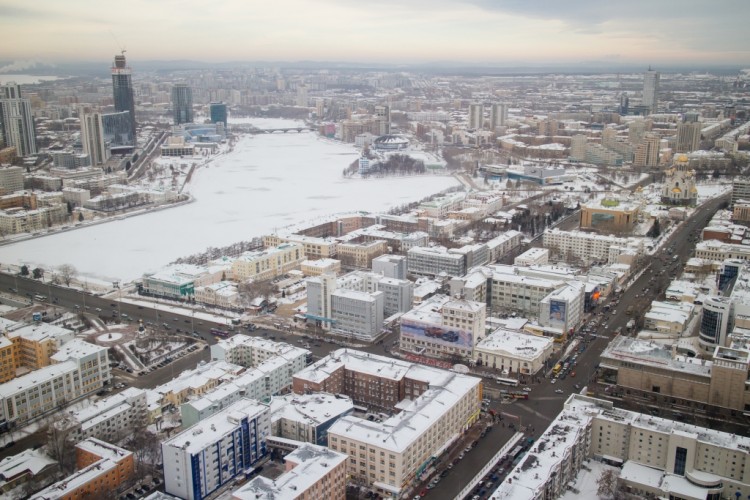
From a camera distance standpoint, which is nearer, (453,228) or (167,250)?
(167,250)

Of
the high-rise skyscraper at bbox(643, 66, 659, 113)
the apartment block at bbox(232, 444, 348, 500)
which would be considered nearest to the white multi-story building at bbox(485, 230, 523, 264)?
the apartment block at bbox(232, 444, 348, 500)

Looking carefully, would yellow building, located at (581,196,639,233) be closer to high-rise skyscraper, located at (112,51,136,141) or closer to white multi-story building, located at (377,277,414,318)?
white multi-story building, located at (377,277,414,318)

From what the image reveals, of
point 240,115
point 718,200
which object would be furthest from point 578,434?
point 240,115


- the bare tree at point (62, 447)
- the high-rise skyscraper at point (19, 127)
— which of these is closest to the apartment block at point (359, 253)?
the bare tree at point (62, 447)

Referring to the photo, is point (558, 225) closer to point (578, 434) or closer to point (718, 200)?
point (718, 200)

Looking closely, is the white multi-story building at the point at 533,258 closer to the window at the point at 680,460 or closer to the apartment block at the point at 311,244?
the apartment block at the point at 311,244

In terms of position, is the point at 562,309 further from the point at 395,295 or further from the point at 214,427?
the point at 214,427

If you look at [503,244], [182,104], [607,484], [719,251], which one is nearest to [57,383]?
[607,484]
